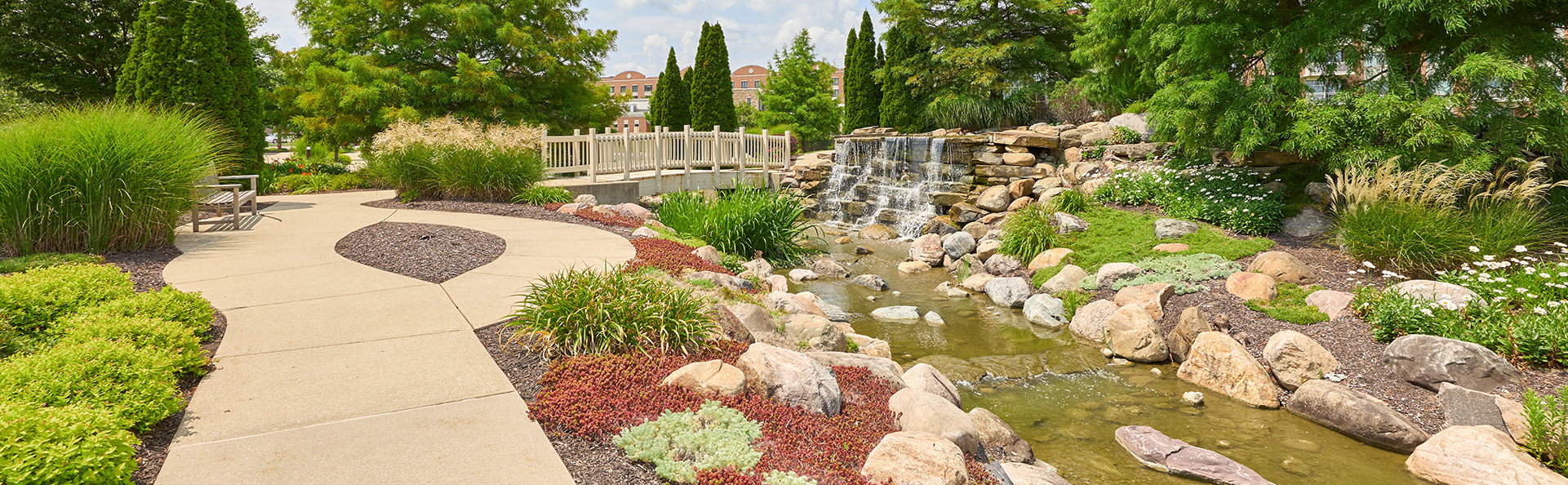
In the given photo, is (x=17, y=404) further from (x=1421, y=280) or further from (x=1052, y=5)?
(x=1052, y=5)

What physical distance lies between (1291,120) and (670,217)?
7486mm

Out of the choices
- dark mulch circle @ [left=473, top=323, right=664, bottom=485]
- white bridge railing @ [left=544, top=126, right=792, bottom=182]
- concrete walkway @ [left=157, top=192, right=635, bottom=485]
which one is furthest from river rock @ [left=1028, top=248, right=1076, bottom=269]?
white bridge railing @ [left=544, top=126, right=792, bottom=182]

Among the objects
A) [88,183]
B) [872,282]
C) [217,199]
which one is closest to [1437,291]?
[872,282]

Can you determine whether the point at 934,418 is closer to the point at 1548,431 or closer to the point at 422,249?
the point at 1548,431

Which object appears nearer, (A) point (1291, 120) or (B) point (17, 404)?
(B) point (17, 404)

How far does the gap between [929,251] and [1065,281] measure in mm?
2911

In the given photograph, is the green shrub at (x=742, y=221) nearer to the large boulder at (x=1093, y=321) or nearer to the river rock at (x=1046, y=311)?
the river rock at (x=1046, y=311)

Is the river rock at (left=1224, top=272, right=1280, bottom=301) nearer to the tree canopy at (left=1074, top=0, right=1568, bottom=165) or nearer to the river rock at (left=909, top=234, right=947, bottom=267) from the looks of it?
the tree canopy at (left=1074, top=0, right=1568, bottom=165)

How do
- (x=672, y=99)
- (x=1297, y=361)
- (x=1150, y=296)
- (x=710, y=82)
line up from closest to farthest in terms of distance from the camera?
(x=1297, y=361)
(x=1150, y=296)
(x=710, y=82)
(x=672, y=99)

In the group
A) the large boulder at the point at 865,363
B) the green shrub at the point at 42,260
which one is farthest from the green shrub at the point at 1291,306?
the green shrub at the point at 42,260

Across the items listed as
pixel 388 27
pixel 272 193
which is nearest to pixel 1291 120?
pixel 272 193

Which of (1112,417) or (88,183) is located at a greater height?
(88,183)

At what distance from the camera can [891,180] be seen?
615 inches

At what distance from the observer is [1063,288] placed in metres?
7.95
